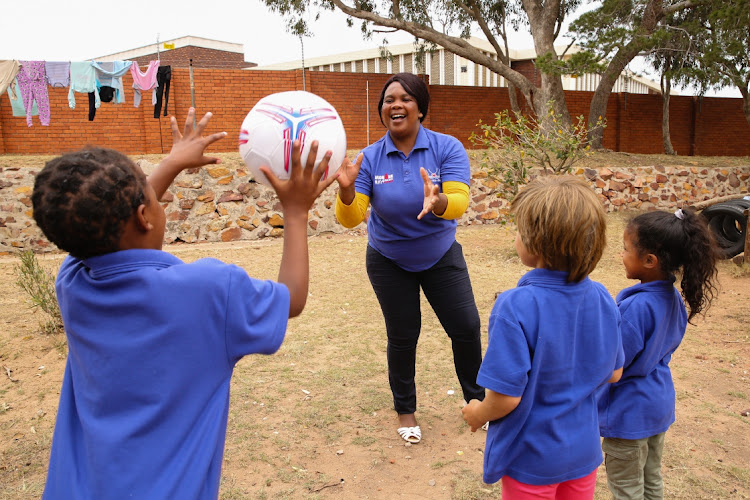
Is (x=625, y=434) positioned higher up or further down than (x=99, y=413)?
further down

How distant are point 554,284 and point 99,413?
1.25 metres

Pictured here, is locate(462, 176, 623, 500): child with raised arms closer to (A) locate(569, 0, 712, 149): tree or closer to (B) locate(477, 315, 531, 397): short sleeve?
(B) locate(477, 315, 531, 397): short sleeve

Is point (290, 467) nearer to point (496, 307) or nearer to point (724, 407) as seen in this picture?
point (496, 307)

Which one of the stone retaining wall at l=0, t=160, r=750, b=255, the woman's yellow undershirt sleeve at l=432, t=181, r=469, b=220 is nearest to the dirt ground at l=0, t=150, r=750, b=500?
the woman's yellow undershirt sleeve at l=432, t=181, r=469, b=220

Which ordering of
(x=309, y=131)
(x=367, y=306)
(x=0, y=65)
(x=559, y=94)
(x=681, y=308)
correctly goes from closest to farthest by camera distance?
(x=309, y=131), (x=681, y=308), (x=367, y=306), (x=0, y=65), (x=559, y=94)

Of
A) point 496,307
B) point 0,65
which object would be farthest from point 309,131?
point 0,65

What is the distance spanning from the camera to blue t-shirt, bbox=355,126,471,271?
304 centimetres

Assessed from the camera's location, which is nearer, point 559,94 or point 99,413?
point 99,413

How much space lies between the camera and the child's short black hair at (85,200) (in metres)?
1.25

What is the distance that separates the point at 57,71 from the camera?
483 inches

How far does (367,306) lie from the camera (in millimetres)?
6281

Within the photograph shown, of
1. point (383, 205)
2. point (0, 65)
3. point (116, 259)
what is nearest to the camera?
point (116, 259)

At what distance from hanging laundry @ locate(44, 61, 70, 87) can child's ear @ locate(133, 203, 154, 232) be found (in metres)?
12.9

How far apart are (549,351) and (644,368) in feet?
1.97
